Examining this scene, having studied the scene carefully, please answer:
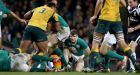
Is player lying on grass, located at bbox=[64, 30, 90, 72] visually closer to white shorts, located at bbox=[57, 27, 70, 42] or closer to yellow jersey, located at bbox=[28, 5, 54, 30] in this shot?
white shorts, located at bbox=[57, 27, 70, 42]

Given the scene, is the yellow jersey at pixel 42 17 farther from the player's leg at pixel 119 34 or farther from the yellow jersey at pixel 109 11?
the player's leg at pixel 119 34

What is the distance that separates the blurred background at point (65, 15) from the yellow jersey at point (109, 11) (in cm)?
854

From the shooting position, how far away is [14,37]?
77.4ft

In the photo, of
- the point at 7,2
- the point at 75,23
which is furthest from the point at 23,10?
the point at 75,23

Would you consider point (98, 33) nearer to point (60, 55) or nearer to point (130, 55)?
point (130, 55)

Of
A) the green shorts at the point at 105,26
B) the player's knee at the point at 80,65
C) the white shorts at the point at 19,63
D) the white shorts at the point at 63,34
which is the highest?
the green shorts at the point at 105,26

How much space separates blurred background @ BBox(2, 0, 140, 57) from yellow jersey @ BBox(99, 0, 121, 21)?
854 centimetres

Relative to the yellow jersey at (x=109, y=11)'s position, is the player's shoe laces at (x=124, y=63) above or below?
below

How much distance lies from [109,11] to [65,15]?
11176 millimetres

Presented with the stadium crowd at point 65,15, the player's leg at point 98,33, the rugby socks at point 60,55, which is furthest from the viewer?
the stadium crowd at point 65,15

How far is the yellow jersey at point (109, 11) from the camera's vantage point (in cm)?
1381

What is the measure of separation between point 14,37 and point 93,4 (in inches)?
148

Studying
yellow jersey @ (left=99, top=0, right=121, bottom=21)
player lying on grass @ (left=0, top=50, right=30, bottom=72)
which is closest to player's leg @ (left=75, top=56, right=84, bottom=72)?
player lying on grass @ (left=0, top=50, right=30, bottom=72)

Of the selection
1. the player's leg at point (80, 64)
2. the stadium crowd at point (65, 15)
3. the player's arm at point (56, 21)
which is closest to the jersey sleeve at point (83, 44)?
the player's leg at point (80, 64)
